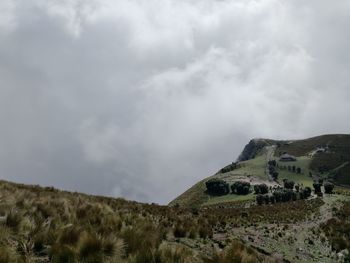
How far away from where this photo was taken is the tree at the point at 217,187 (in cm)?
18850

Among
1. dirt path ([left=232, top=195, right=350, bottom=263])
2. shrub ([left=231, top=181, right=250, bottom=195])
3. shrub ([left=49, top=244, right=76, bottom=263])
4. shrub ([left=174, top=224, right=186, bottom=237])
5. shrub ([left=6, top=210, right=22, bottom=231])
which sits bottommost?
dirt path ([left=232, top=195, right=350, bottom=263])

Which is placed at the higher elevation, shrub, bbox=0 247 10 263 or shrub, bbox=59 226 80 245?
shrub, bbox=59 226 80 245

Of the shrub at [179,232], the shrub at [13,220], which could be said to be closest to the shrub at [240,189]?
the shrub at [179,232]

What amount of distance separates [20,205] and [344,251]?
57.2ft

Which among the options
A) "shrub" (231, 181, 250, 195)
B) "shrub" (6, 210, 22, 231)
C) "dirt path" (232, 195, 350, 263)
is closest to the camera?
"shrub" (6, 210, 22, 231)

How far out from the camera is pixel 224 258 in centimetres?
960

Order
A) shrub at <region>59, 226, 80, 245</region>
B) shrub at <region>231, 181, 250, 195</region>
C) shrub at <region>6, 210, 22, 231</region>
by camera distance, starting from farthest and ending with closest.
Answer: shrub at <region>231, 181, 250, 195</region>
shrub at <region>6, 210, 22, 231</region>
shrub at <region>59, 226, 80, 245</region>

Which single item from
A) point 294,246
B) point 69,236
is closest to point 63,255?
point 69,236

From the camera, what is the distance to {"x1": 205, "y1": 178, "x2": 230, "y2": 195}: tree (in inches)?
7421

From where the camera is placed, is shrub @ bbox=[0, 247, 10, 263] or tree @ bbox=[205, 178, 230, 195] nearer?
shrub @ bbox=[0, 247, 10, 263]

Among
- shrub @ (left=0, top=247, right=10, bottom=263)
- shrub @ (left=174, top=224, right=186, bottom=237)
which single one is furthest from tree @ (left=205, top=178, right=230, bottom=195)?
shrub @ (left=0, top=247, right=10, bottom=263)

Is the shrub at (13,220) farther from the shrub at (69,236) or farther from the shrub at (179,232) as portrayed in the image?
the shrub at (179,232)

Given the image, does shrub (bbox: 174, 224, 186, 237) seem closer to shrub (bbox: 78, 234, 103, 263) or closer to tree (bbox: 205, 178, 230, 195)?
shrub (bbox: 78, 234, 103, 263)

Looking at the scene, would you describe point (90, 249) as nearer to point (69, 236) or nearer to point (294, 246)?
point (69, 236)
